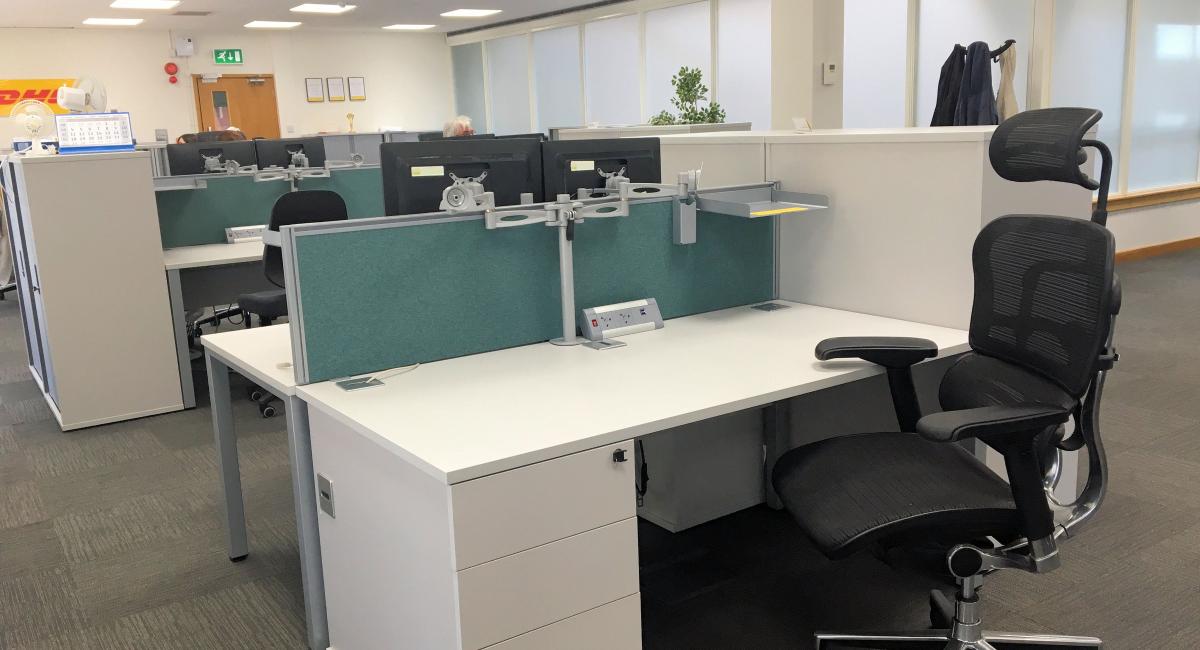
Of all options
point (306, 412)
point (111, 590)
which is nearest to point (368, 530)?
point (306, 412)

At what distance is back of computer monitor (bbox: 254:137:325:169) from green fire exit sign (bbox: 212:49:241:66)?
6.90m

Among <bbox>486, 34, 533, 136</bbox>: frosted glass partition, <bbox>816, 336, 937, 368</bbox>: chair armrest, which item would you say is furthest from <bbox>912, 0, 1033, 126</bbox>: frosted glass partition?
<bbox>486, 34, 533, 136</bbox>: frosted glass partition

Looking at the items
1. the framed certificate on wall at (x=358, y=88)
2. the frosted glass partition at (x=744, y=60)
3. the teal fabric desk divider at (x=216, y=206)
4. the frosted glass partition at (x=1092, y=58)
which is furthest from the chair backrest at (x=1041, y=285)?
the framed certificate on wall at (x=358, y=88)

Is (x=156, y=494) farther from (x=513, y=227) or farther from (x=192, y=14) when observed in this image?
(x=192, y=14)

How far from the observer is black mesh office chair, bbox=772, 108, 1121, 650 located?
60.7 inches

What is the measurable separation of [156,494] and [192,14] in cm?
764

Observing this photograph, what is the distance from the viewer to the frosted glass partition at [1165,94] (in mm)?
6682

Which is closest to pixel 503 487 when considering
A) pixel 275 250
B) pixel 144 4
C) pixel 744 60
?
pixel 275 250

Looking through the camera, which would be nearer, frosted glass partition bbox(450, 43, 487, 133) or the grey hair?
the grey hair

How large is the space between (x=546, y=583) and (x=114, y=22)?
33.2ft

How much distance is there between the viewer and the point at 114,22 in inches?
381

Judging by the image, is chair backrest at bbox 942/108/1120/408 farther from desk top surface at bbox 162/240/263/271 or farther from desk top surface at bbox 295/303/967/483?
desk top surface at bbox 162/240/263/271

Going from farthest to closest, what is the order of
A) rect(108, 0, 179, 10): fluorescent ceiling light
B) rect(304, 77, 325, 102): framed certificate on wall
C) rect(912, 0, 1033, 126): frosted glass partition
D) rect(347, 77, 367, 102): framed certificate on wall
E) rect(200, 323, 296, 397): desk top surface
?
rect(347, 77, 367, 102): framed certificate on wall → rect(304, 77, 325, 102): framed certificate on wall → rect(108, 0, 179, 10): fluorescent ceiling light → rect(912, 0, 1033, 126): frosted glass partition → rect(200, 323, 296, 397): desk top surface

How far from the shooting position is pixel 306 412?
1886 mm
